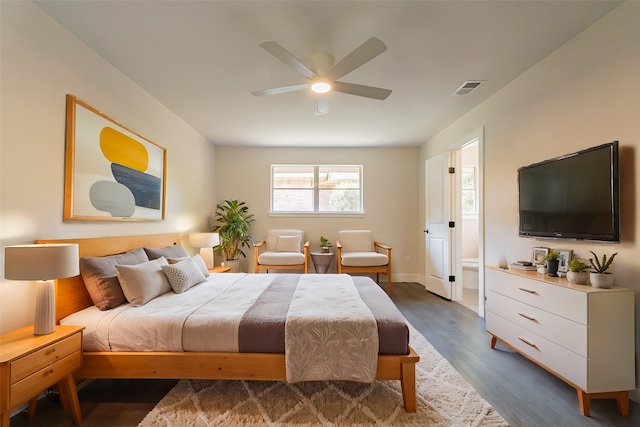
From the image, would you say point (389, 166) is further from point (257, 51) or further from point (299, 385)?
point (299, 385)

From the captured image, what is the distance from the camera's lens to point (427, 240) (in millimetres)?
4590

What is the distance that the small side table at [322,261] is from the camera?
4.59 metres

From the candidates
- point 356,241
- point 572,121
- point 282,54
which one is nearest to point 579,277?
point 572,121

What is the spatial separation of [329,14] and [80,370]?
2.64 metres

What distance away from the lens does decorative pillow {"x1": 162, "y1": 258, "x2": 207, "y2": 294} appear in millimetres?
2299

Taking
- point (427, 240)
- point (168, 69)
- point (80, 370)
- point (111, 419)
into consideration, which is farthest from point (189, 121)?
point (427, 240)

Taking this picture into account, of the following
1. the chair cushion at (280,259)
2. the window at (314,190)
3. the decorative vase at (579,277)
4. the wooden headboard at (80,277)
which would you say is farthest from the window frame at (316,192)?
the decorative vase at (579,277)

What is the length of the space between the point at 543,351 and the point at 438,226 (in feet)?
8.05

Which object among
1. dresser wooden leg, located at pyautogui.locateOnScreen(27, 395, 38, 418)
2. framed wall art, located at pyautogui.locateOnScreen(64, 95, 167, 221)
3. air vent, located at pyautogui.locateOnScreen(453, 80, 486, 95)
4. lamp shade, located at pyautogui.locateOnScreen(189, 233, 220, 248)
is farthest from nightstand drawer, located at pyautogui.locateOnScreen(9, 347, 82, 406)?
air vent, located at pyautogui.locateOnScreen(453, 80, 486, 95)

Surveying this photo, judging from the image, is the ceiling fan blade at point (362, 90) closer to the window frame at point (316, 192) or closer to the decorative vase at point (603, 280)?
the decorative vase at point (603, 280)

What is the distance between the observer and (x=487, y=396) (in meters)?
1.78

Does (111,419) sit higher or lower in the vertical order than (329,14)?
lower

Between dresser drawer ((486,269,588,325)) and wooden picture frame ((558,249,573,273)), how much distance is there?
0.29 metres

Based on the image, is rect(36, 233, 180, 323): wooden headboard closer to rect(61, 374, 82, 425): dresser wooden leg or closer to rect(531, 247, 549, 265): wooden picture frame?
rect(61, 374, 82, 425): dresser wooden leg
